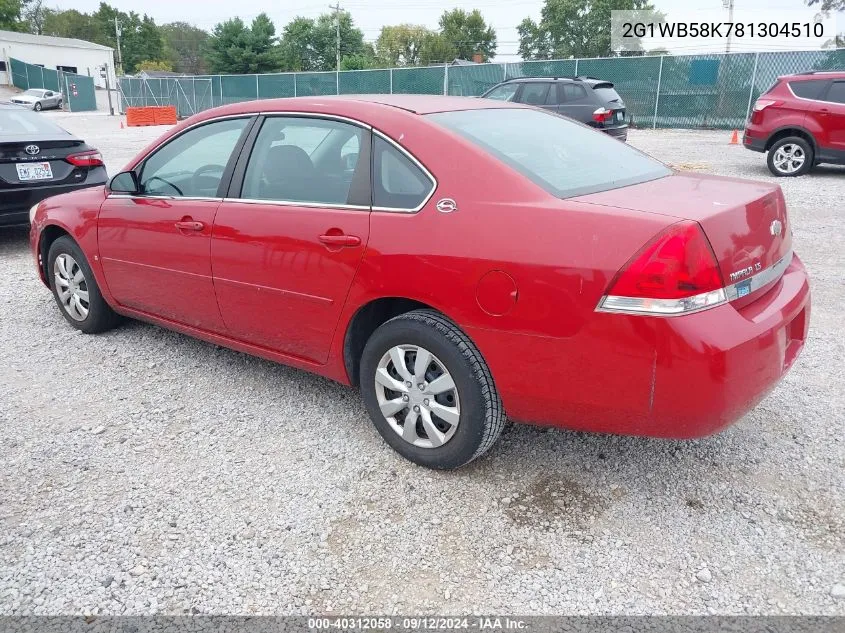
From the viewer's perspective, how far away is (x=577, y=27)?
79.4m

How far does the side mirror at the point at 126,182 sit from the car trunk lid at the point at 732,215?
8.91ft

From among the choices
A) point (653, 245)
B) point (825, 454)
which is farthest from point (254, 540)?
point (825, 454)

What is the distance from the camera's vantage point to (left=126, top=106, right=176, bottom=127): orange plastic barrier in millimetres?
29859

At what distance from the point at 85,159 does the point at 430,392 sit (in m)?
5.97

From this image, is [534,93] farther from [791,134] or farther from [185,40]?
[185,40]

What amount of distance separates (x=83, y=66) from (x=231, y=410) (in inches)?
3056

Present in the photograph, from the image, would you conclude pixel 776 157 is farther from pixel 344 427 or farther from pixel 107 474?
pixel 107 474

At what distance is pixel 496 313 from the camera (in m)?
2.70

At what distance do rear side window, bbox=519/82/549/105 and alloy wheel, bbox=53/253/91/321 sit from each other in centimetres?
1161

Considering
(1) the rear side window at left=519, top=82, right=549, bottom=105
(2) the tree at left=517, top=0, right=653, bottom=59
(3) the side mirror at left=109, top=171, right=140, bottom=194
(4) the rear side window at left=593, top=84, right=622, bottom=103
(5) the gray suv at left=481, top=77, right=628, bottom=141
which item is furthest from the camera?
(2) the tree at left=517, top=0, right=653, bottom=59

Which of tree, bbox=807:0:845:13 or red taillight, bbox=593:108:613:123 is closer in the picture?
red taillight, bbox=593:108:613:123

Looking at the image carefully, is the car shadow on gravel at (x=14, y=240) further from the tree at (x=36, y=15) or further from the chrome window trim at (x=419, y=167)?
the tree at (x=36, y=15)

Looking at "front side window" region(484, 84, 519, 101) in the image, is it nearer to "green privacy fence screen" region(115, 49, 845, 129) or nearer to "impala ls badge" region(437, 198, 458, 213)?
"green privacy fence screen" region(115, 49, 845, 129)

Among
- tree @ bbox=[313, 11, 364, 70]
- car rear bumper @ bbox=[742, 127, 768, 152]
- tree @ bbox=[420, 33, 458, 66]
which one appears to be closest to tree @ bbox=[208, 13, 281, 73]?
tree @ bbox=[313, 11, 364, 70]
